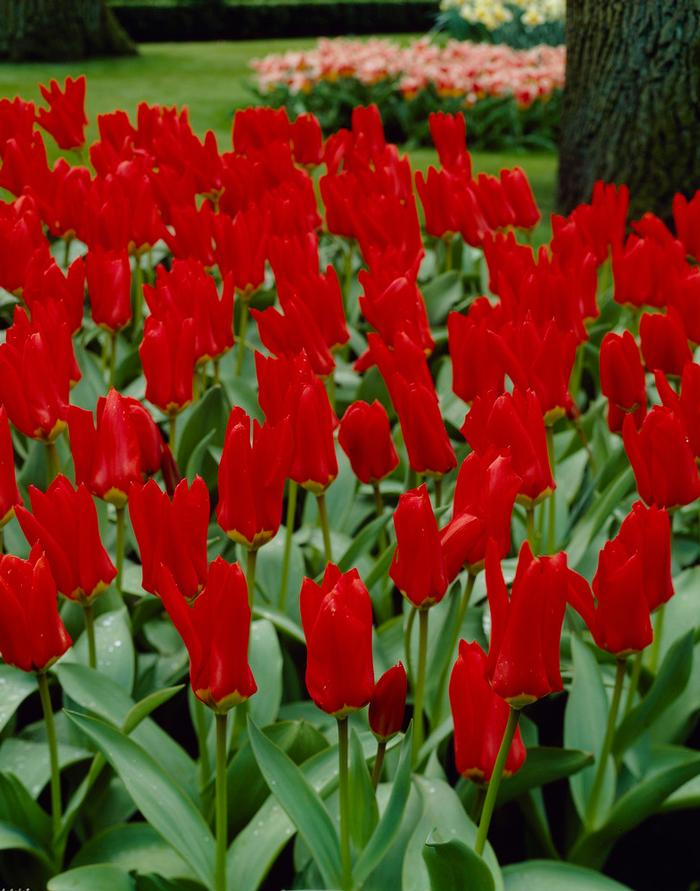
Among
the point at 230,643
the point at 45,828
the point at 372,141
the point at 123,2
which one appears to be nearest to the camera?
the point at 230,643

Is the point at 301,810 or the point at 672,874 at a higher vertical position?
the point at 301,810

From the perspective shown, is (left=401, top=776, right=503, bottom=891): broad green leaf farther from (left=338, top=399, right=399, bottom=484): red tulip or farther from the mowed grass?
the mowed grass

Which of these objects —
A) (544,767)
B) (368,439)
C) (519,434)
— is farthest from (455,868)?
(368,439)

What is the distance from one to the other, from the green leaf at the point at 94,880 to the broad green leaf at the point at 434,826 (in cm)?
37

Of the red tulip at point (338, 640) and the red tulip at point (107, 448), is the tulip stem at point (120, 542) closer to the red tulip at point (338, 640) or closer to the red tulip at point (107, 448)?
the red tulip at point (107, 448)

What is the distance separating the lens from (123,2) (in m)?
18.9

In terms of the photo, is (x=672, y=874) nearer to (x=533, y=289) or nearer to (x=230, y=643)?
(x=533, y=289)

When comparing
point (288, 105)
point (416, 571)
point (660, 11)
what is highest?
point (660, 11)

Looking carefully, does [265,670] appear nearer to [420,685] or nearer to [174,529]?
[420,685]

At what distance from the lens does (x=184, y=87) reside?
12.9 metres

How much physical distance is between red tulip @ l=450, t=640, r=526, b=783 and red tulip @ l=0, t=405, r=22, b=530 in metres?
0.65

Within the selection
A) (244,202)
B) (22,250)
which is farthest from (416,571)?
(244,202)

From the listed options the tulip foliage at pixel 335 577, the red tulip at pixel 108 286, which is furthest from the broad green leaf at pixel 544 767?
the red tulip at pixel 108 286

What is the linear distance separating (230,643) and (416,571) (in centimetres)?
27
